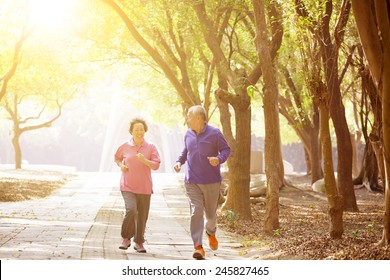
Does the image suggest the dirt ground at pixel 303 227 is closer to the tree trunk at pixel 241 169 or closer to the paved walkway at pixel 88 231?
the tree trunk at pixel 241 169

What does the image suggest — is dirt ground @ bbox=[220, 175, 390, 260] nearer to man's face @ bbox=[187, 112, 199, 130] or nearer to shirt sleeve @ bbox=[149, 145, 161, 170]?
shirt sleeve @ bbox=[149, 145, 161, 170]

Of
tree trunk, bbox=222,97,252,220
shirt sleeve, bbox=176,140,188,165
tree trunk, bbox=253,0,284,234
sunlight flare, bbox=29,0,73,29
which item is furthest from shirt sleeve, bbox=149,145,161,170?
sunlight flare, bbox=29,0,73,29

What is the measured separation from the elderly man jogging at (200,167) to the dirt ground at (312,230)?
134 centimetres

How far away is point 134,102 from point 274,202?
26241 millimetres

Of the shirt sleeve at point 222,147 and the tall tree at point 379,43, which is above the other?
the tall tree at point 379,43

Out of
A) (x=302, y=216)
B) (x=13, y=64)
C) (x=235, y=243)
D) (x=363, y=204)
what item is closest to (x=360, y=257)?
(x=235, y=243)

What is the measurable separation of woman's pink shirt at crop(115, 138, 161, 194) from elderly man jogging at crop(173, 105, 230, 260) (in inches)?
26.0

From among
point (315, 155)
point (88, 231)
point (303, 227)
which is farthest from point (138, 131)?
point (315, 155)

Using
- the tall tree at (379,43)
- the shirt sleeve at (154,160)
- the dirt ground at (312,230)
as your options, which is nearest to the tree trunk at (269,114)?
the dirt ground at (312,230)

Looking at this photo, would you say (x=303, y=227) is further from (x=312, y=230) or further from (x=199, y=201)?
(x=199, y=201)

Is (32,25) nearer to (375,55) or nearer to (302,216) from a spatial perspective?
(302,216)

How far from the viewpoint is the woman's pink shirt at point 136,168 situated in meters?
9.21

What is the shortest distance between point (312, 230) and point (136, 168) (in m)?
5.07

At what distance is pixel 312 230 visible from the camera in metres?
13.1
